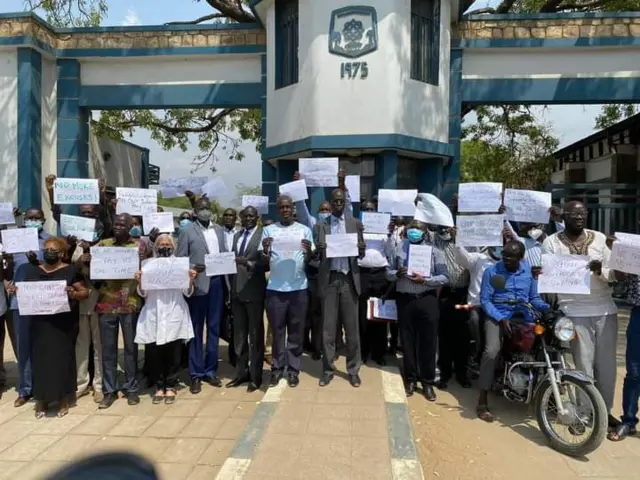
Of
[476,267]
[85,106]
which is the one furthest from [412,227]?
[85,106]

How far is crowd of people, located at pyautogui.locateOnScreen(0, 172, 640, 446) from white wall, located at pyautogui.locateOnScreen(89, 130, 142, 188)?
625cm

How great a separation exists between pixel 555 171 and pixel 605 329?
1912 cm

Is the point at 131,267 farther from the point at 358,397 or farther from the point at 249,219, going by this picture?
the point at 358,397

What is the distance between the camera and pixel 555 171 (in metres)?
21.5

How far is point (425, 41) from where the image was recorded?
30.7 ft

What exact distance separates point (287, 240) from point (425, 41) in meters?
6.15

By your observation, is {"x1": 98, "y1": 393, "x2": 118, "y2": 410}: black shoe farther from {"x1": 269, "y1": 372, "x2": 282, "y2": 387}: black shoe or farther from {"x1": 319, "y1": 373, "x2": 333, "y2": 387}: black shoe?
{"x1": 319, "y1": 373, "x2": 333, "y2": 387}: black shoe

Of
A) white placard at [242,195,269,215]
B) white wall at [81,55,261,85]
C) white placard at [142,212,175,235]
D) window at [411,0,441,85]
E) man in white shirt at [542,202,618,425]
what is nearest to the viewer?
man in white shirt at [542,202,618,425]

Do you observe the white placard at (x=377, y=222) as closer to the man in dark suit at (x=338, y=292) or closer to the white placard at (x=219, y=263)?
the man in dark suit at (x=338, y=292)

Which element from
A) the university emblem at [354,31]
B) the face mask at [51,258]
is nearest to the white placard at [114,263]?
the face mask at [51,258]

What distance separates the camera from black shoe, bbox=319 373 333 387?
4.99 meters

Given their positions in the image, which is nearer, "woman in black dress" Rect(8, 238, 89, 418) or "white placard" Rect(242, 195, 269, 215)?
"woman in black dress" Rect(8, 238, 89, 418)

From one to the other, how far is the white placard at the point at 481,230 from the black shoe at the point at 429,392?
147 centimetres

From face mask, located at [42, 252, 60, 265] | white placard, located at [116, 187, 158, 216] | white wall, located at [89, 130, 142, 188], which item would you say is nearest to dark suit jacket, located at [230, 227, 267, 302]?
white placard, located at [116, 187, 158, 216]
